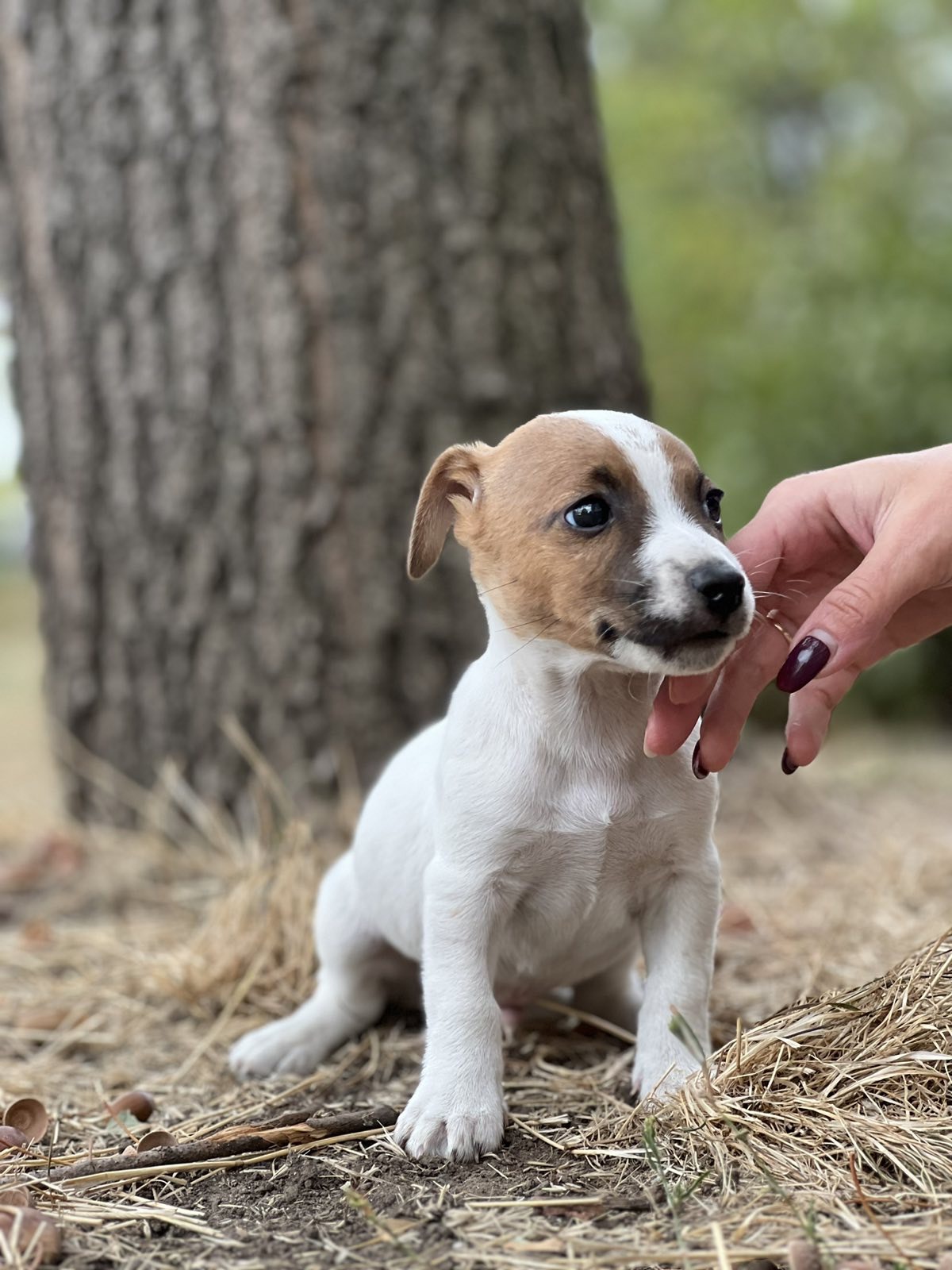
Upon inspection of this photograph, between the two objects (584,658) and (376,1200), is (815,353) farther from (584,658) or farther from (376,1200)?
(376,1200)

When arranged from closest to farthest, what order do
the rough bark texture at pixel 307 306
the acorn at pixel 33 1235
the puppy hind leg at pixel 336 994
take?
the acorn at pixel 33 1235 < the puppy hind leg at pixel 336 994 < the rough bark texture at pixel 307 306

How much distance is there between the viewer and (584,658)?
7.99 ft

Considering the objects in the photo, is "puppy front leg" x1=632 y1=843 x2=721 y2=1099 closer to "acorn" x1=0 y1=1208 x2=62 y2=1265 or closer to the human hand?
the human hand

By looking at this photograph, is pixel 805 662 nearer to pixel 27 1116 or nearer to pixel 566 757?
pixel 566 757

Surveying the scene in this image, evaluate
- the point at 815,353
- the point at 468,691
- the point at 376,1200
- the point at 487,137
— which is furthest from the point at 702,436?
the point at 376,1200

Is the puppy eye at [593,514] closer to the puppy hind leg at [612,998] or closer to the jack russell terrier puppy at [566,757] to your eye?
the jack russell terrier puppy at [566,757]

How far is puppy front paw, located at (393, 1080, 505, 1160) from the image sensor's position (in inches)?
92.0

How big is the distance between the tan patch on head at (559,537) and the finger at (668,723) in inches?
8.2

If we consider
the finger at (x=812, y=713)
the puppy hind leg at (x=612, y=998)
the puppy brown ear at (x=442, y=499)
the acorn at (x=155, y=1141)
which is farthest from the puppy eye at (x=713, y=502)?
the acorn at (x=155, y=1141)

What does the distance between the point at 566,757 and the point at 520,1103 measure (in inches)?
29.7

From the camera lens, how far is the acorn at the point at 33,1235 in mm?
1960

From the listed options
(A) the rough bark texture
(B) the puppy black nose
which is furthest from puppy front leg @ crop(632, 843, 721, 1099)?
(A) the rough bark texture

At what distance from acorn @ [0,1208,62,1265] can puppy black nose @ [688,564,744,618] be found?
149 centimetres

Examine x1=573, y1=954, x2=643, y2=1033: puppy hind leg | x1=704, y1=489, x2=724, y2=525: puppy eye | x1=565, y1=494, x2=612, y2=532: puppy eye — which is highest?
x1=565, y1=494, x2=612, y2=532: puppy eye
